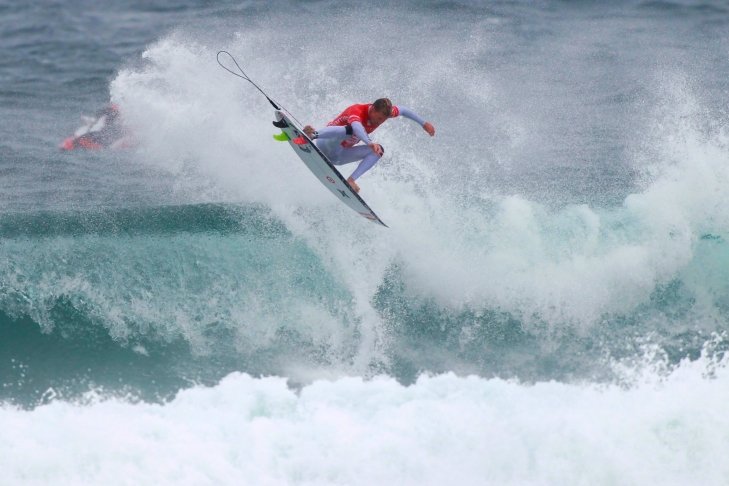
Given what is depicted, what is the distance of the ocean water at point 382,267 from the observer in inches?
386

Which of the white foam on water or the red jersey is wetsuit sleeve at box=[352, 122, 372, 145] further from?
the white foam on water

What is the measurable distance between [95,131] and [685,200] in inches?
375

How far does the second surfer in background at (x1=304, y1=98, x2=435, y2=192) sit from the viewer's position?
35.8ft

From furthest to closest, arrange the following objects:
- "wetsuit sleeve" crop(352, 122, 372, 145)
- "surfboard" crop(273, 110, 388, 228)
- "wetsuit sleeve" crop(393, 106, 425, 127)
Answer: "wetsuit sleeve" crop(393, 106, 425, 127) < "surfboard" crop(273, 110, 388, 228) < "wetsuit sleeve" crop(352, 122, 372, 145)

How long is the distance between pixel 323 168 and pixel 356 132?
1031 millimetres

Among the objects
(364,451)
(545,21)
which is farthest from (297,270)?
(545,21)

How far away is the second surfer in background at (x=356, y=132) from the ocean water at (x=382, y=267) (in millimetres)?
1569

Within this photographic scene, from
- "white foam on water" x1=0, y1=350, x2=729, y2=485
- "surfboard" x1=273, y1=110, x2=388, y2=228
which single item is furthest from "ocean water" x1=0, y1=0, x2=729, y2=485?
"surfboard" x1=273, y1=110, x2=388, y2=228

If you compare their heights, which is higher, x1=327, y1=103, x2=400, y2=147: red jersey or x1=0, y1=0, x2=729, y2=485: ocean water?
x1=327, y1=103, x2=400, y2=147: red jersey

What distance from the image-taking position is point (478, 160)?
1527 centimetres

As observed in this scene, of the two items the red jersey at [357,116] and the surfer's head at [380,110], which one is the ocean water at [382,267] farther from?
the surfer's head at [380,110]

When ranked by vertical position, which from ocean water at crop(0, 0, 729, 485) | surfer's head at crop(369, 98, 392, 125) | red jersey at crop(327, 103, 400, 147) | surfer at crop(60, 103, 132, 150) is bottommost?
surfer at crop(60, 103, 132, 150)

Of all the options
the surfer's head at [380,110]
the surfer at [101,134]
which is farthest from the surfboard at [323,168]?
the surfer at [101,134]

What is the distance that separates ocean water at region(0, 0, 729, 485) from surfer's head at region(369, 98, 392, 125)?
7.56ft
